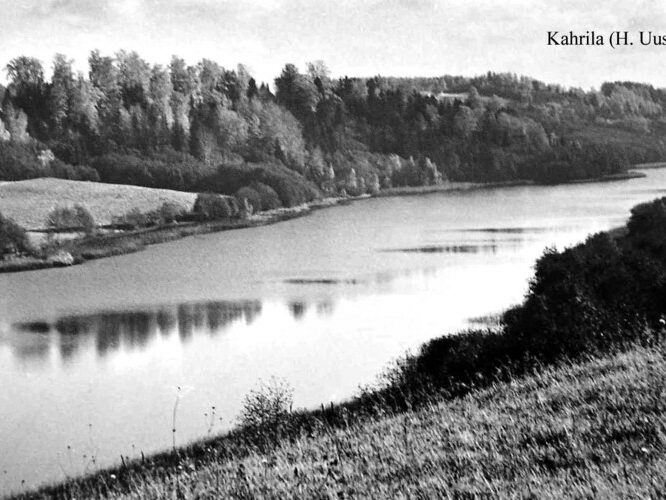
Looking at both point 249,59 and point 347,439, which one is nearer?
point 347,439

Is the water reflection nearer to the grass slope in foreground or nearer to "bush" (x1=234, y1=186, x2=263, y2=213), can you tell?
"bush" (x1=234, y1=186, x2=263, y2=213)

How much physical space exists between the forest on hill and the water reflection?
244 cm

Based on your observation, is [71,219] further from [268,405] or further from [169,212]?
[268,405]

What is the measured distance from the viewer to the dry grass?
34.4ft

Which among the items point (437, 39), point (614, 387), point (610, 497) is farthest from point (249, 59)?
point (610, 497)

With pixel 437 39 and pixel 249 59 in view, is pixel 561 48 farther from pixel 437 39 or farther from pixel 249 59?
pixel 249 59

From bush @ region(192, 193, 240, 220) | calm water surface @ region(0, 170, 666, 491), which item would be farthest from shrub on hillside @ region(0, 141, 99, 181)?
bush @ region(192, 193, 240, 220)

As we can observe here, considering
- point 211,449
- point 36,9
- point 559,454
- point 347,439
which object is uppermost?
point 36,9

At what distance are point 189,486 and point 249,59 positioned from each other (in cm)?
772

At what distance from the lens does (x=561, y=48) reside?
11086 mm

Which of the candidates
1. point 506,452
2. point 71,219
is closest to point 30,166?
point 71,219

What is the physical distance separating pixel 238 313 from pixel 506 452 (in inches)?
281

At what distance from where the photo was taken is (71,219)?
10.9 m

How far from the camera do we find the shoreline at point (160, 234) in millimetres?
10292
